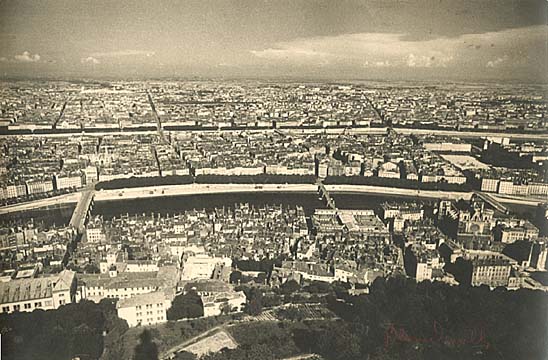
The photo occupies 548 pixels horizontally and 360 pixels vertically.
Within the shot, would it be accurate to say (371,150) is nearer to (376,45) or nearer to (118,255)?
(376,45)

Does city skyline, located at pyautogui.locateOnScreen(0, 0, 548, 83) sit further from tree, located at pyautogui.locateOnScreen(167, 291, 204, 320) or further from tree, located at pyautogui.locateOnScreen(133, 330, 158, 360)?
tree, located at pyautogui.locateOnScreen(133, 330, 158, 360)

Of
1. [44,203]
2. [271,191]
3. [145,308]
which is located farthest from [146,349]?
[271,191]

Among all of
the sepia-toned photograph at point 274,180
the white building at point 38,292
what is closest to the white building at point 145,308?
the sepia-toned photograph at point 274,180

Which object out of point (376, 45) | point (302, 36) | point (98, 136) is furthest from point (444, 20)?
point (98, 136)

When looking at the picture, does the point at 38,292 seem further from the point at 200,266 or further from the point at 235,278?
the point at 235,278

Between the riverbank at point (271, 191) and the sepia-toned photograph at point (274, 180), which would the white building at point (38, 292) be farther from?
the riverbank at point (271, 191)

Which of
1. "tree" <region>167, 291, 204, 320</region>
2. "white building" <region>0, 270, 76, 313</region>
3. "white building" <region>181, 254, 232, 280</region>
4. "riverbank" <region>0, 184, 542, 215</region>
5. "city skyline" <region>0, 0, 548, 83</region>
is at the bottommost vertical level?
"tree" <region>167, 291, 204, 320</region>
